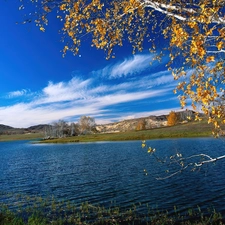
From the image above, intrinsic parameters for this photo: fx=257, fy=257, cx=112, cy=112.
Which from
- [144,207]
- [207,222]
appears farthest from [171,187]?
[207,222]

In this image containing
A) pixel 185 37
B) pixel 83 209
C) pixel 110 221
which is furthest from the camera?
pixel 83 209

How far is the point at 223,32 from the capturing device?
20.6ft

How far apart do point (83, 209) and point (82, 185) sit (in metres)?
9.75

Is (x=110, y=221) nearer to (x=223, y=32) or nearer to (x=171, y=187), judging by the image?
(x=171, y=187)

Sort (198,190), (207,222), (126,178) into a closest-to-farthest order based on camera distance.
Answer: (207,222), (198,190), (126,178)

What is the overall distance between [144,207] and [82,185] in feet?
37.2

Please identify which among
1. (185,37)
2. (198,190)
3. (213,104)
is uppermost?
(185,37)

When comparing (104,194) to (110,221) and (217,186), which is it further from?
(217,186)

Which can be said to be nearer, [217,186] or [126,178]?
[217,186]

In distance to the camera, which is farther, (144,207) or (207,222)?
(144,207)

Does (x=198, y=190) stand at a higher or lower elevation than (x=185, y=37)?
lower

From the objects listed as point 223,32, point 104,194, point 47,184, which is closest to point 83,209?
point 104,194

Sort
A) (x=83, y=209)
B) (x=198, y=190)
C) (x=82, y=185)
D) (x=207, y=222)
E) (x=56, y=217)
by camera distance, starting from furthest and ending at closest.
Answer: (x=82, y=185) → (x=198, y=190) → (x=83, y=209) → (x=56, y=217) → (x=207, y=222)

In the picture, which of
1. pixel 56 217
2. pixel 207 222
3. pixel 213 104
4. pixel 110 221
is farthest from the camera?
pixel 56 217
